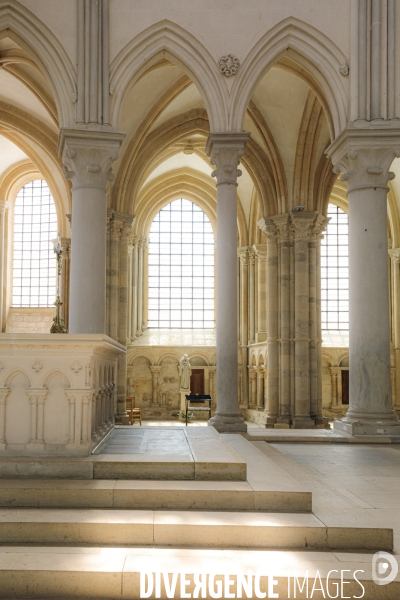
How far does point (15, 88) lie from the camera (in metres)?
17.4

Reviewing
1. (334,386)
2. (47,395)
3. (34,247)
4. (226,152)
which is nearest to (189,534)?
(47,395)

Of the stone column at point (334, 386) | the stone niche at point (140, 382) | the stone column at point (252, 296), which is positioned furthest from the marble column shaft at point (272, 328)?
the stone niche at point (140, 382)

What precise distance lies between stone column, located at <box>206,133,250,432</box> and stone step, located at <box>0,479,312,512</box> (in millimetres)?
6317

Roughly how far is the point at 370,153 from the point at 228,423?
17.6 ft

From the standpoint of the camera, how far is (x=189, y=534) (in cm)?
471

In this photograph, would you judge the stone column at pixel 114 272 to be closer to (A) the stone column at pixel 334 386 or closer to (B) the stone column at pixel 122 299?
(B) the stone column at pixel 122 299

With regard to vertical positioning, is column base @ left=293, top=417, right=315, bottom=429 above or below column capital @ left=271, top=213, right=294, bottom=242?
below

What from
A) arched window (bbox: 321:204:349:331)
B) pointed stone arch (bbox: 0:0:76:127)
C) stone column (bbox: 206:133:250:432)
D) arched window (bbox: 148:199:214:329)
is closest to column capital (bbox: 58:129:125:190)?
pointed stone arch (bbox: 0:0:76:127)

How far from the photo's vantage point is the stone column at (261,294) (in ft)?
74.1

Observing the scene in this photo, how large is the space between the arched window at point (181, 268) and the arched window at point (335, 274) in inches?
183

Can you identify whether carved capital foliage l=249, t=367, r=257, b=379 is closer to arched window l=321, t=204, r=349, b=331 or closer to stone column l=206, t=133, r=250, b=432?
arched window l=321, t=204, r=349, b=331

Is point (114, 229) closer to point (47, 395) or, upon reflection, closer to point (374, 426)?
point (374, 426)

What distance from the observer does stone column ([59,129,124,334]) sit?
36.4 feet

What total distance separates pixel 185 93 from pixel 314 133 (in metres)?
3.73
